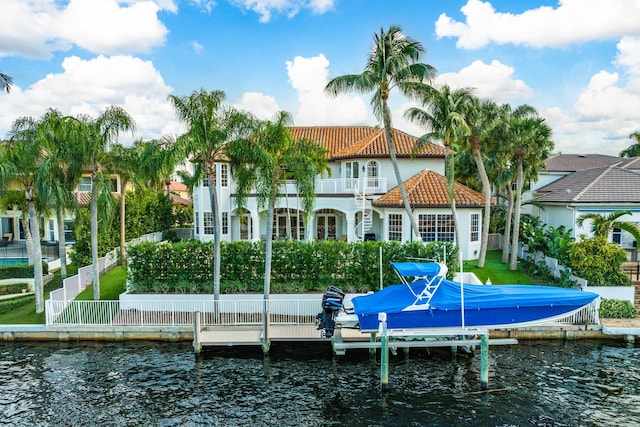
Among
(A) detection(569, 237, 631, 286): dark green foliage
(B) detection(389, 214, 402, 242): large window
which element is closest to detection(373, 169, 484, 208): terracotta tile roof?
(B) detection(389, 214, 402, 242): large window

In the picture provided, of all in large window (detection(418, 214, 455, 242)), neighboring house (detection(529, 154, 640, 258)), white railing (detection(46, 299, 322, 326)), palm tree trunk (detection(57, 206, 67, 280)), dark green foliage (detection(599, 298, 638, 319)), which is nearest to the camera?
white railing (detection(46, 299, 322, 326))

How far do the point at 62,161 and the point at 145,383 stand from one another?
10.8m

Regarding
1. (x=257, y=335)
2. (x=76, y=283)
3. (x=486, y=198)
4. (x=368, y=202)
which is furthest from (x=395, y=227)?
(x=76, y=283)

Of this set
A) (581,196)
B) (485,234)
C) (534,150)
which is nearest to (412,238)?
(485,234)

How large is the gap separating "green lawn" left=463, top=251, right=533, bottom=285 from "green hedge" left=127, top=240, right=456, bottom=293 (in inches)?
182

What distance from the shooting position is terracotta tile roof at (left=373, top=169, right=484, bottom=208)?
86.4 feet

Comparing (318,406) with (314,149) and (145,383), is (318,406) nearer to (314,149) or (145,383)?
(145,383)

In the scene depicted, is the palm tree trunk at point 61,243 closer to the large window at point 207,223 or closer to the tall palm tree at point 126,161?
the tall palm tree at point 126,161

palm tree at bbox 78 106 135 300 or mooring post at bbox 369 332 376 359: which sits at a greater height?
palm tree at bbox 78 106 135 300

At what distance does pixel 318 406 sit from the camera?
512 inches

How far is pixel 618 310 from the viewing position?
18.8 m

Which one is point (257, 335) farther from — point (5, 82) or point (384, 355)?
point (5, 82)

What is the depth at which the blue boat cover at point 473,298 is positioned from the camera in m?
14.8

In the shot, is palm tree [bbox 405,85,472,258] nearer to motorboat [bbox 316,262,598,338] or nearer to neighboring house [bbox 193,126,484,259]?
neighboring house [bbox 193,126,484,259]
